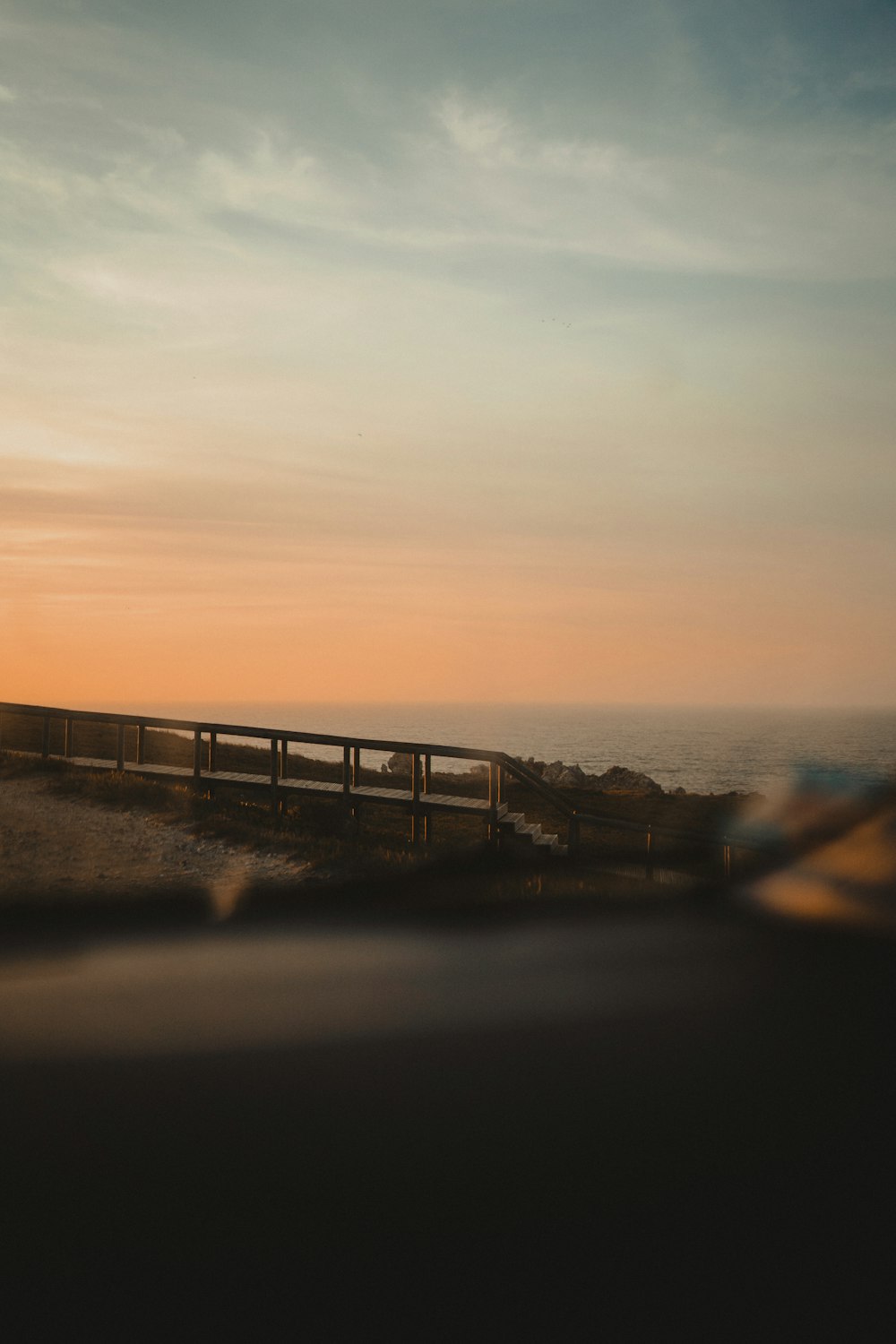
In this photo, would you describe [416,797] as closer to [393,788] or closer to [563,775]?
[393,788]

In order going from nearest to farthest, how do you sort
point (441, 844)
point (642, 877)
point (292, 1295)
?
point (292, 1295) → point (642, 877) → point (441, 844)

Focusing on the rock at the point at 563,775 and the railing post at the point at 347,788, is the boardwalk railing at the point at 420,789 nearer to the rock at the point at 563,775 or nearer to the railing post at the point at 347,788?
the railing post at the point at 347,788

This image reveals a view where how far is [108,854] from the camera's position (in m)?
12.9

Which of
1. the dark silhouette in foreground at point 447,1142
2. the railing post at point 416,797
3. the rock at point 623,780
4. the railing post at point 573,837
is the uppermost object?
Result: the railing post at point 416,797

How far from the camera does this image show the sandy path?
11.5 m

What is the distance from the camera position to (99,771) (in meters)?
18.4

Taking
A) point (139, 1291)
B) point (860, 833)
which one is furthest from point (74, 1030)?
point (860, 833)

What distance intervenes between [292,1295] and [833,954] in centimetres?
645

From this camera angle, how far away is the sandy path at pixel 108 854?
11508mm

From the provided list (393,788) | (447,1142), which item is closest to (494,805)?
(393,788)

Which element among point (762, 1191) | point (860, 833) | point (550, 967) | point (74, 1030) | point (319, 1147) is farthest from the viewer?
point (860, 833)

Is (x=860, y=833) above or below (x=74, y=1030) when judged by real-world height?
above

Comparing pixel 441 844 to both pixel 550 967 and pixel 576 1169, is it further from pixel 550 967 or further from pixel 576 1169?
pixel 576 1169

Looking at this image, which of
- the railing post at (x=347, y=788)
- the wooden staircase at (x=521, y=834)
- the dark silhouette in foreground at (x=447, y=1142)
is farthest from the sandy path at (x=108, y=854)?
the wooden staircase at (x=521, y=834)
